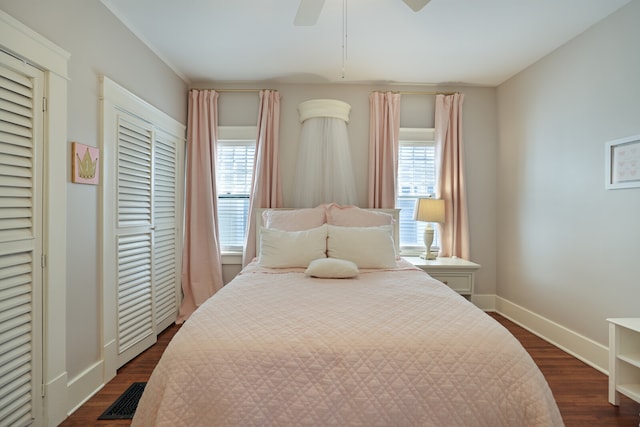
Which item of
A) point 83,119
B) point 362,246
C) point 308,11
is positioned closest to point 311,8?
point 308,11

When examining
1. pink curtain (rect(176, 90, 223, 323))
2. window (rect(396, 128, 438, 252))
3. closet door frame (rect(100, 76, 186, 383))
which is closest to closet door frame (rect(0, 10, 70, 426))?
closet door frame (rect(100, 76, 186, 383))

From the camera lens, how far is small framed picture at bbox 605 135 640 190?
2.20 meters

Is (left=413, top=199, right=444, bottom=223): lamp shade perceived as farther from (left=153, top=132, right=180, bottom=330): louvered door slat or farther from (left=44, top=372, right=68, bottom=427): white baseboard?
(left=44, top=372, right=68, bottom=427): white baseboard

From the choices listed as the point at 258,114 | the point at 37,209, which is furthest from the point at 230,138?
the point at 37,209

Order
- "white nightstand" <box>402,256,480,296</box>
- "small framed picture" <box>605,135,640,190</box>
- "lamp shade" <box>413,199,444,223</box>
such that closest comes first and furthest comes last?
"small framed picture" <box>605,135,640,190</box> → "white nightstand" <box>402,256,480,296</box> → "lamp shade" <box>413,199,444,223</box>

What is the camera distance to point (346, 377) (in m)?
1.21

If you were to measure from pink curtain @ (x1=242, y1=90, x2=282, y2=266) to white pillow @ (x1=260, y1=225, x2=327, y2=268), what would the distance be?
848mm

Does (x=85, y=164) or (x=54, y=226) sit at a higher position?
(x=85, y=164)

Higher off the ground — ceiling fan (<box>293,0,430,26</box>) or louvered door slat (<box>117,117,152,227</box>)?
ceiling fan (<box>293,0,430,26</box>)

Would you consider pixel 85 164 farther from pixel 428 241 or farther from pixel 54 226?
pixel 428 241

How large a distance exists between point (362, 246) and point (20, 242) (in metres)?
2.06

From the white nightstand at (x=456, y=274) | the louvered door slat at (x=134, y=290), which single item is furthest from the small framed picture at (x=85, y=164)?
the white nightstand at (x=456, y=274)

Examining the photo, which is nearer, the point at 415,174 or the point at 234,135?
the point at 234,135

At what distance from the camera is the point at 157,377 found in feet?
4.17
